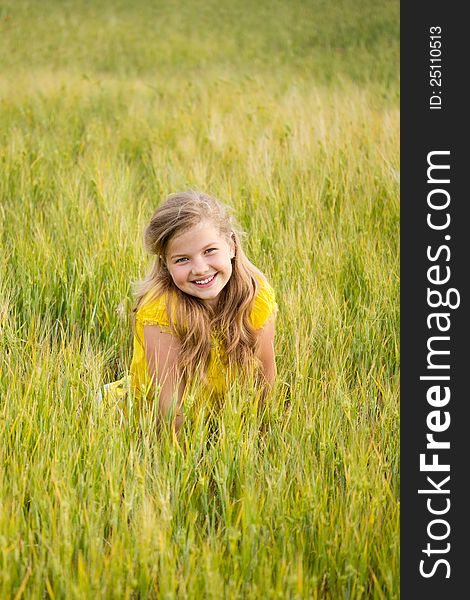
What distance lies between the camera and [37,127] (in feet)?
15.6

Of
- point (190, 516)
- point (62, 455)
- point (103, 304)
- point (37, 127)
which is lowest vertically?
point (190, 516)

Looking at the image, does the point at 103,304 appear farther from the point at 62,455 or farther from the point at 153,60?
the point at 153,60

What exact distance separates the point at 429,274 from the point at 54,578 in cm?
144

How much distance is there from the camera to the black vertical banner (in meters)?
1.79

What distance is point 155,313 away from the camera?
231 centimetres

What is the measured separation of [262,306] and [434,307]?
21.5 inches

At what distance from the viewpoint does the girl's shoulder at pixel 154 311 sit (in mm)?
2307

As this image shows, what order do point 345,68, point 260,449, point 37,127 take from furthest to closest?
point 345,68, point 37,127, point 260,449

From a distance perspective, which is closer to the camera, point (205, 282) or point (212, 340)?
point (205, 282)

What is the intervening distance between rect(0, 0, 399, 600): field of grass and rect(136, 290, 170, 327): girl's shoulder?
227 millimetres

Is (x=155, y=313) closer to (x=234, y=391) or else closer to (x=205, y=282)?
(x=205, y=282)

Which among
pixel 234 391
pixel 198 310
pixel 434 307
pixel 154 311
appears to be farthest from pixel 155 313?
pixel 434 307

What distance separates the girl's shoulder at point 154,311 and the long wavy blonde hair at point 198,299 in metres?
0.01

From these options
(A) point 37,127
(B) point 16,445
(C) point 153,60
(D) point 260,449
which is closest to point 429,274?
(D) point 260,449
